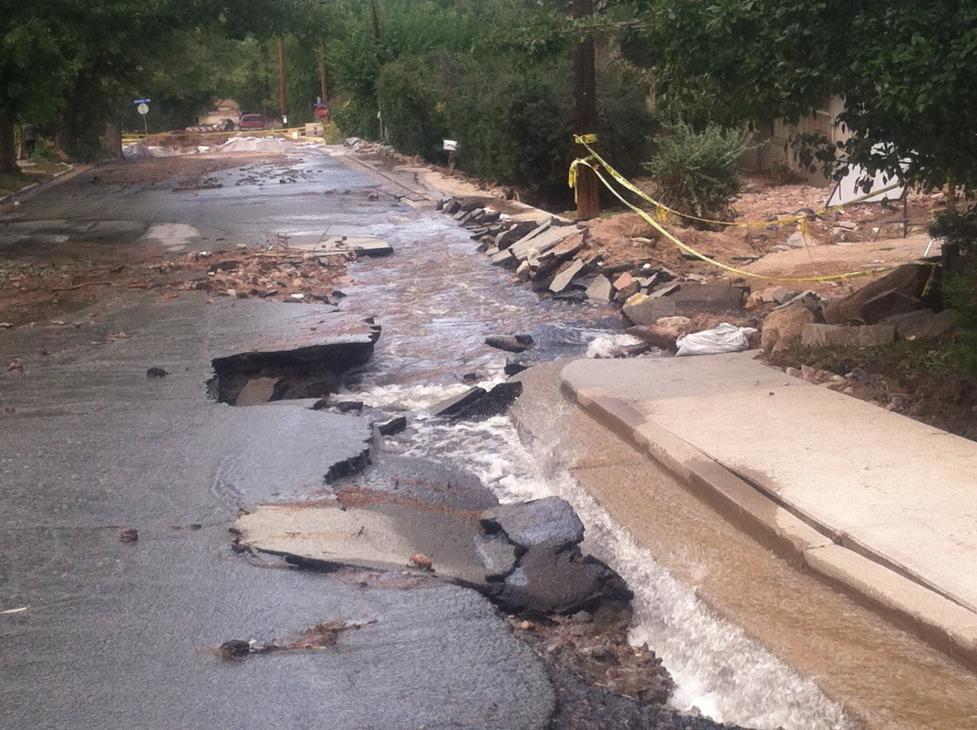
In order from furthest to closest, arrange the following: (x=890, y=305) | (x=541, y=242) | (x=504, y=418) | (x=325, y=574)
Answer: (x=541, y=242)
(x=890, y=305)
(x=504, y=418)
(x=325, y=574)

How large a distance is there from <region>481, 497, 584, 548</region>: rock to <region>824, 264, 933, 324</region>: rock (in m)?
4.00

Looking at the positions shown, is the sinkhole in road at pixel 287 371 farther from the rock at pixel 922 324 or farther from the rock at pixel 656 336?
the rock at pixel 922 324

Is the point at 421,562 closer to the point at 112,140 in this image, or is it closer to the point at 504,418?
the point at 504,418

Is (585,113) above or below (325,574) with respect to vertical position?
above

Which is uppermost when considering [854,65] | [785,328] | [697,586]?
[854,65]

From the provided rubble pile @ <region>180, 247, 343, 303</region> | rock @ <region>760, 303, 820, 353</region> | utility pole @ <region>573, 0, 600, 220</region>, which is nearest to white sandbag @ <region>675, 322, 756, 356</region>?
rock @ <region>760, 303, 820, 353</region>

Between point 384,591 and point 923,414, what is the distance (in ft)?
A: 11.8

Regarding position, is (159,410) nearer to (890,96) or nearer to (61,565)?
(61,565)

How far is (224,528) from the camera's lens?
6617 mm

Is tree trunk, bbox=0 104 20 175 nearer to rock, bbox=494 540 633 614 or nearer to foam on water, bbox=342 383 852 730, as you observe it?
foam on water, bbox=342 383 852 730

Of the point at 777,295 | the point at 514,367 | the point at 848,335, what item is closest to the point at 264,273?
the point at 514,367

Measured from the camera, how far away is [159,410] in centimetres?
920

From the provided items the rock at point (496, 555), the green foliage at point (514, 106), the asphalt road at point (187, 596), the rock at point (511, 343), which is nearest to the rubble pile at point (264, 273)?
the rock at point (511, 343)

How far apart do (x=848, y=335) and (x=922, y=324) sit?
1.70 feet
